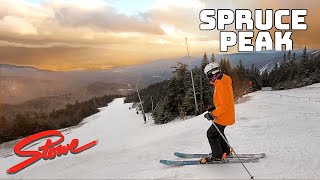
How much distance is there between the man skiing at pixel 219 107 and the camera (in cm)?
746

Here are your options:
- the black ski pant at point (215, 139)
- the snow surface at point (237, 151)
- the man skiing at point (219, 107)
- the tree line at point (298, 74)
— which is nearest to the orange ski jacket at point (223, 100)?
the man skiing at point (219, 107)

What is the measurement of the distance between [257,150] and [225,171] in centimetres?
224

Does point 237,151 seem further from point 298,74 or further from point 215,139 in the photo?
point 298,74

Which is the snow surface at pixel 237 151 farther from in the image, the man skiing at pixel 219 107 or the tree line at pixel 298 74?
the tree line at pixel 298 74

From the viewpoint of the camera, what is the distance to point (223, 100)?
7461 millimetres

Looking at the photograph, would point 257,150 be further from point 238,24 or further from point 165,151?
point 238,24

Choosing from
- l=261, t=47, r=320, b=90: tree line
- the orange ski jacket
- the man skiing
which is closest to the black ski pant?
the man skiing

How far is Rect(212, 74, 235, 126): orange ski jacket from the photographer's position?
24.4ft

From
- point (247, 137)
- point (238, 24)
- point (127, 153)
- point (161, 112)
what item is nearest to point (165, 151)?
point (127, 153)

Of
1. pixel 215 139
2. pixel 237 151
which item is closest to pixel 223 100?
pixel 215 139

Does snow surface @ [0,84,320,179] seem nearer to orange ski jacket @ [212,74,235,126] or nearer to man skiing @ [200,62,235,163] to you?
man skiing @ [200,62,235,163]

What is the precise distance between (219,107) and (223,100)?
0.64ft

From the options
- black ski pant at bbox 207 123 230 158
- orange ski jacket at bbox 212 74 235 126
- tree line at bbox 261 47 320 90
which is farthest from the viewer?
tree line at bbox 261 47 320 90

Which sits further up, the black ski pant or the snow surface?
the black ski pant
